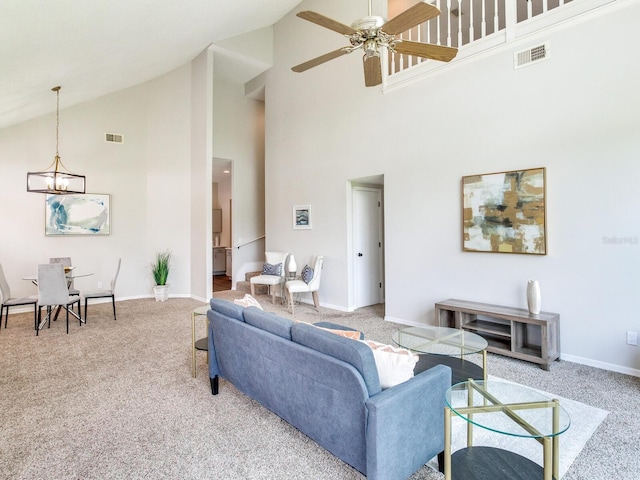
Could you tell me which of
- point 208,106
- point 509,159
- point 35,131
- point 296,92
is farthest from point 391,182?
point 35,131

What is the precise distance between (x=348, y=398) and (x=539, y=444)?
147 centimetres

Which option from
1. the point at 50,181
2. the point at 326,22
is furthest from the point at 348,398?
the point at 50,181

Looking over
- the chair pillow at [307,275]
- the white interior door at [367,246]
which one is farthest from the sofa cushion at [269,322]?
the white interior door at [367,246]

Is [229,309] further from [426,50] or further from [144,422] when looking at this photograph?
[426,50]

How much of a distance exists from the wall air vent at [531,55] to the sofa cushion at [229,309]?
3841 mm

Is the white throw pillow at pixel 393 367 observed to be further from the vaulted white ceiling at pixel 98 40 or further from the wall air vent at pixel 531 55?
the vaulted white ceiling at pixel 98 40

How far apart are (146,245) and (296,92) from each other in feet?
14.0

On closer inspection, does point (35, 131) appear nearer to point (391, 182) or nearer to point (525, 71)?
point (391, 182)

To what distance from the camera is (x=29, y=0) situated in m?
2.83

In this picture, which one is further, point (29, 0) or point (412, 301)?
point (412, 301)

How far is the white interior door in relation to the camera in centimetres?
587

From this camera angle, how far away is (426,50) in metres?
2.68

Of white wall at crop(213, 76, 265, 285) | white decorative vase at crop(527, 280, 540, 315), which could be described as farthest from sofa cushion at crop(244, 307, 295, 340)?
white wall at crop(213, 76, 265, 285)

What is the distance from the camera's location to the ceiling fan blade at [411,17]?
85.4 inches
